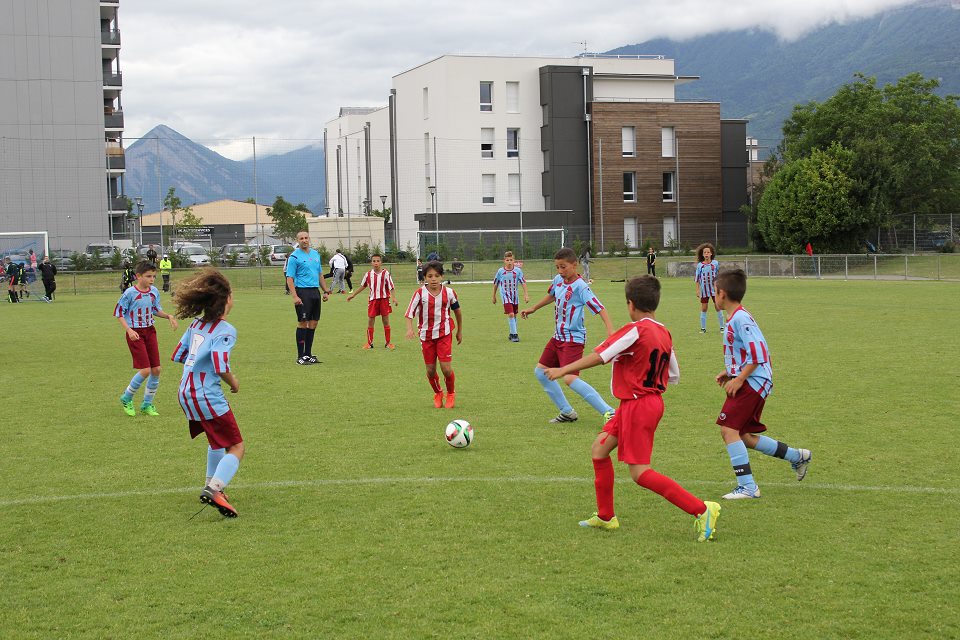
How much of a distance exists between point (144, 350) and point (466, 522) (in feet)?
19.9

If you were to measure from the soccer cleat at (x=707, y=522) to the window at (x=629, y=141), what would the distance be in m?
60.1

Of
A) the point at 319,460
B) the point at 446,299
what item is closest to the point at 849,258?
the point at 446,299

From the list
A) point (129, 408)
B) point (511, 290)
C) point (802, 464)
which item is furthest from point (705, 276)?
point (802, 464)

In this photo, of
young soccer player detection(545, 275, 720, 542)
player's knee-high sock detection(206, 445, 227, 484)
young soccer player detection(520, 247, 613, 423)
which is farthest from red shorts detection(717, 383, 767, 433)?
player's knee-high sock detection(206, 445, 227, 484)

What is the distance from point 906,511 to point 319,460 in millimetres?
4814

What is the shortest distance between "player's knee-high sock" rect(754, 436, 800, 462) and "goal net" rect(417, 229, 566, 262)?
43802 millimetres

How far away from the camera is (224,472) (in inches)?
272

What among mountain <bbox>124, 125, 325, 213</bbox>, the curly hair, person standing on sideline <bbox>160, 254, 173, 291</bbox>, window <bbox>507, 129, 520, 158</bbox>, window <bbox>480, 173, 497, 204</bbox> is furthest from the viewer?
window <bbox>507, 129, 520, 158</bbox>

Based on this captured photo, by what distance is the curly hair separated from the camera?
6737 millimetres

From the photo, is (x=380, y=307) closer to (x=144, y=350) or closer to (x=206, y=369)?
(x=144, y=350)

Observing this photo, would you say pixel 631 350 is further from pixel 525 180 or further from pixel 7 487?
pixel 525 180

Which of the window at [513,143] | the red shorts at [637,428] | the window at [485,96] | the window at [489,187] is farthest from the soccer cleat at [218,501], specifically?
the window at [485,96]

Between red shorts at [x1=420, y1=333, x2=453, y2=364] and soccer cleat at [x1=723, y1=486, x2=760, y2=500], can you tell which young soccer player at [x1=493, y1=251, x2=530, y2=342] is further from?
soccer cleat at [x1=723, y1=486, x2=760, y2=500]

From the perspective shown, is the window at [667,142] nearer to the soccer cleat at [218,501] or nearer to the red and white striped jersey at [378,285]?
the red and white striped jersey at [378,285]
